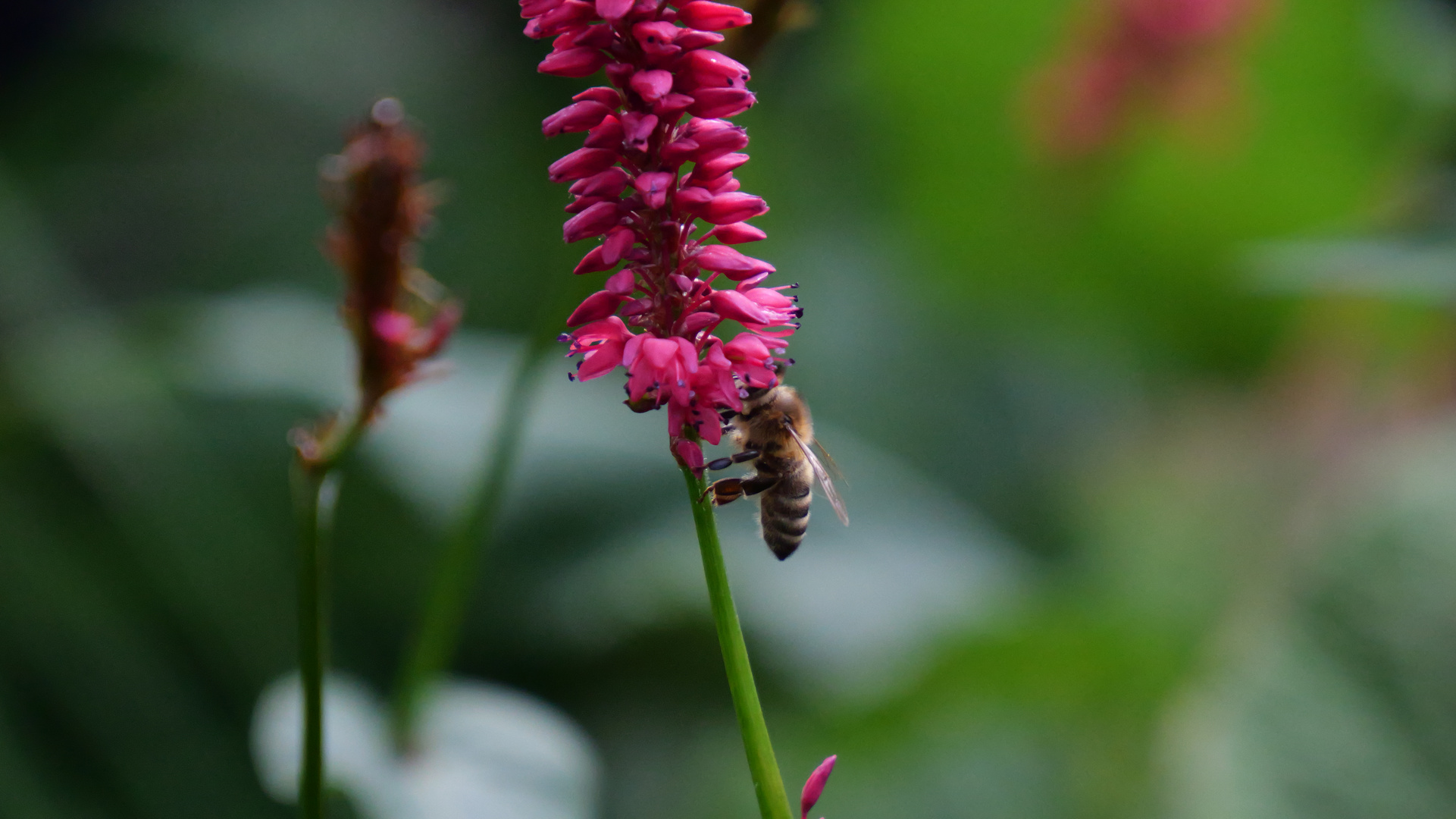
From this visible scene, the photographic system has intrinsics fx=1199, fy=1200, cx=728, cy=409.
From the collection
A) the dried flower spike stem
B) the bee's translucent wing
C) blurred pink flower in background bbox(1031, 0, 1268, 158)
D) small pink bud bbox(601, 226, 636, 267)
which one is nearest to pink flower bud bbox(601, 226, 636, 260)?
small pink bud bbox(601, 226, 636, 267)

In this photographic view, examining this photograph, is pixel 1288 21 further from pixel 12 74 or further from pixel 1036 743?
pixel 12 74

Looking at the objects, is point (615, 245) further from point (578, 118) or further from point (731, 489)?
point (731, 489)

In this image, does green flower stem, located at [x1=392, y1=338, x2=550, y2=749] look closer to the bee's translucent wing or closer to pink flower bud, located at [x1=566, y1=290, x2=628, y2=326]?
the bee's translucent wing

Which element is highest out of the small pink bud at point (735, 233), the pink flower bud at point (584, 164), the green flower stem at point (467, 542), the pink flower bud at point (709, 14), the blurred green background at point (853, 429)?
the pink flower bud at point (709, 14)

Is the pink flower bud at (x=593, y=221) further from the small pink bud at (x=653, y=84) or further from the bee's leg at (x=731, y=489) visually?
the bee's leg at (x=731, y=489)

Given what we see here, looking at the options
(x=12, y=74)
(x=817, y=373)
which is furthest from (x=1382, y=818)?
(x=12, y=74)

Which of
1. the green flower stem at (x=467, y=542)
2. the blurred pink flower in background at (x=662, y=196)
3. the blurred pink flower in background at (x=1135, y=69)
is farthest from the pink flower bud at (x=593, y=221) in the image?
the blurred pink flower in background at (x=1135, y=69)
